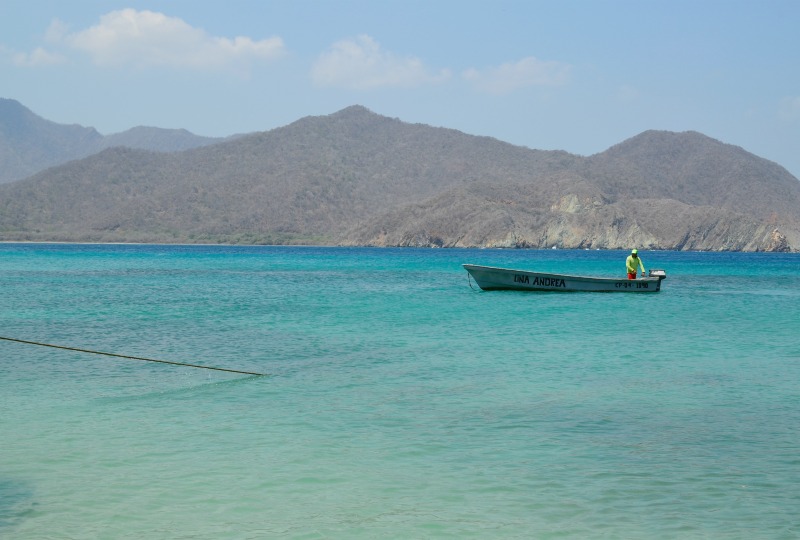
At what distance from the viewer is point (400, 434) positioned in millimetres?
10961

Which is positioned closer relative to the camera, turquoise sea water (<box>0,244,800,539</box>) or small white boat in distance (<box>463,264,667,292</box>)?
turquoise sea water (<box>0,244,800,539</box>)

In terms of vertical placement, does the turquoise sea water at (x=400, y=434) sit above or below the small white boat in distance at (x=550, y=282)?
below

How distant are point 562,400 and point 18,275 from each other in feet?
162

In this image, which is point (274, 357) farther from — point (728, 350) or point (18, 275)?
point (18, 275)

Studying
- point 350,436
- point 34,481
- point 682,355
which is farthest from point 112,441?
point 682,355

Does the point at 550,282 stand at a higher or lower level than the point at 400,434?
higher

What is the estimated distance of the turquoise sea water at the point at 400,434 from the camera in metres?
7.87

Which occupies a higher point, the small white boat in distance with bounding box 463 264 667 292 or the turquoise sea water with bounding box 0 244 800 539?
the small white boat in distance with bounding box 463 264 667 292

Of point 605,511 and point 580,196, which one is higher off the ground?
point 580,196

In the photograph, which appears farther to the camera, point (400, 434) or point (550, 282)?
point (550, 282)

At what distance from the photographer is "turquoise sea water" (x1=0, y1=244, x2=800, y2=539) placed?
7.87 m

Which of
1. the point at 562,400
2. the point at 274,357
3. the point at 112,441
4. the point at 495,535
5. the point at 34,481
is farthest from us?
the point at 274,357

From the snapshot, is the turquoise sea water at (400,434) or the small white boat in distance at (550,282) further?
the small white boat in distance at (550,282)

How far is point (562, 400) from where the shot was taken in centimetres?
1327
